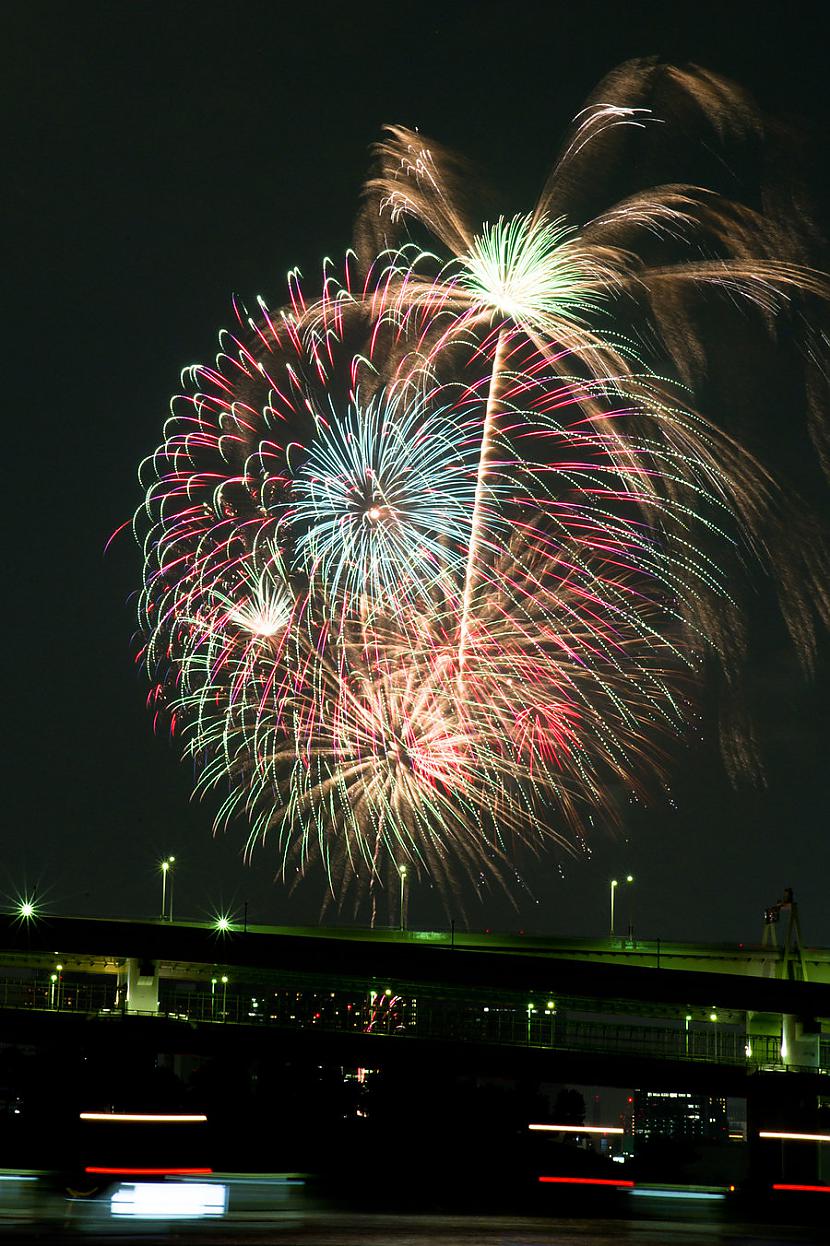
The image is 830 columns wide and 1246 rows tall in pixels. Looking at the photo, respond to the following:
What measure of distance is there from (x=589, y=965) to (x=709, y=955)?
23.0 metres

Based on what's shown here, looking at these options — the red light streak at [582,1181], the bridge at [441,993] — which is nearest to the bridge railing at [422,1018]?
the bridge at [441,993]

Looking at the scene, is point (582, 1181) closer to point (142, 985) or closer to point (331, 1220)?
point (331, 1220)

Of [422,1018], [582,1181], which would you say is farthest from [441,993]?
[582,1181]

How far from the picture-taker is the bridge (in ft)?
273

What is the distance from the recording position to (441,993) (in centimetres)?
10406

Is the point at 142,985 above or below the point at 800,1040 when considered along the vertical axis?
above

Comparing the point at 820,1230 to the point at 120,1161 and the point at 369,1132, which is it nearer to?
the point at 120,1161

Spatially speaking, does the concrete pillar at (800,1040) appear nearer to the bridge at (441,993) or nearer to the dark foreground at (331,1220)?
the bridge at (441,993)

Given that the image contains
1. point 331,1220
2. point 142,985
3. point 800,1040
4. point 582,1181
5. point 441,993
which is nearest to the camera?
point 331,1220

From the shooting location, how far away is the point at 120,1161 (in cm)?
2889

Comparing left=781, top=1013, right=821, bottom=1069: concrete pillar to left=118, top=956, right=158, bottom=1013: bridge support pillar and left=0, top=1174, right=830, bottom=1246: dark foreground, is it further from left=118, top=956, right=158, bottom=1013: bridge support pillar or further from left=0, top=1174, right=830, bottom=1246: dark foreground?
left=0, top=1174, right=830, bottom=1246: dark foreground

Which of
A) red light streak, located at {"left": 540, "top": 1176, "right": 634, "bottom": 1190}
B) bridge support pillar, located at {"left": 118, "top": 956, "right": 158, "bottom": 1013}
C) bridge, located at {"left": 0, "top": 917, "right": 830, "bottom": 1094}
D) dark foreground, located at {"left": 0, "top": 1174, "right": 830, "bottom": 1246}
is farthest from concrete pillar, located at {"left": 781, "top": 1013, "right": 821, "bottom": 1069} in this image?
red light streak, located at {"left": 540, "top": 1176, "right": 634, "bottom": 1190}

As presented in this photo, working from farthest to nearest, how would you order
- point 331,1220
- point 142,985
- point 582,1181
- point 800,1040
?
1. point 142,985
2. point 800,1040
3. point 582,1181
4. point 331,1220

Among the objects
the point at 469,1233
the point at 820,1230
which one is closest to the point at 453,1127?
the point at 820,1230
